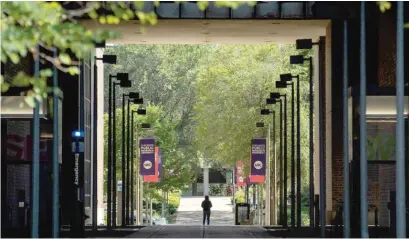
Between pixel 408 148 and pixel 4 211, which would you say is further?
pixel 4 211

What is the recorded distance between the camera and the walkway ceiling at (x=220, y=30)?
53969 mm

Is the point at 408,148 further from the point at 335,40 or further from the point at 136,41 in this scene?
the point at 136,41

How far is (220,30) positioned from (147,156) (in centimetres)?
1755

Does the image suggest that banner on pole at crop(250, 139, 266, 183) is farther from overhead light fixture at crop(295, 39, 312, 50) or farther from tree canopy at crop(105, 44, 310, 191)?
overhead light fixture at crop(295, 39, 312, 50)

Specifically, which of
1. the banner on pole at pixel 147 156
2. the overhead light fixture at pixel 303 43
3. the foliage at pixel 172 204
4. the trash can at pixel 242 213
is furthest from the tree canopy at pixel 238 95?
the overhead light fixture at pixel 303 43

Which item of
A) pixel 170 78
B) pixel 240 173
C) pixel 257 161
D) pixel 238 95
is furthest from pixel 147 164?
pixel 170 78

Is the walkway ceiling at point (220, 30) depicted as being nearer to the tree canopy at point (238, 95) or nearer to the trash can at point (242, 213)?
the trash can at point (242, 213)

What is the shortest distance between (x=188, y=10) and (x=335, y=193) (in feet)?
38.2

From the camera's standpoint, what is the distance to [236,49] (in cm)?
8912

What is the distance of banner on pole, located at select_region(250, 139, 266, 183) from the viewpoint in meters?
69.4

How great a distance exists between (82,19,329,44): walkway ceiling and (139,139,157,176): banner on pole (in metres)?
10.5

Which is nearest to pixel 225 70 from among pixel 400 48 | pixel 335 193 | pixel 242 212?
pixel 242 212

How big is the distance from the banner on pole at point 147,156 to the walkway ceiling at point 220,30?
10496 millimetres

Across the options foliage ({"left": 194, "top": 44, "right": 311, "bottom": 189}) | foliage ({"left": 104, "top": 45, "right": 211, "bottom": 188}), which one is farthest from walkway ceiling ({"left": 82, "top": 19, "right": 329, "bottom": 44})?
foliage ({"left": 104, "top": 45, "right": 211, "bottom": 188})
